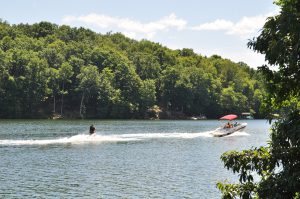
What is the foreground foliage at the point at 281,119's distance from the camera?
1062cm

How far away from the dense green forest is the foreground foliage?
119 m

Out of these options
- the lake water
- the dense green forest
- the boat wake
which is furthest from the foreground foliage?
the dense green forest

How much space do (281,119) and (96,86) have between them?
128 m

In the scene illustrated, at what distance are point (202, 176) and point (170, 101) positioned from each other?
12440 cm

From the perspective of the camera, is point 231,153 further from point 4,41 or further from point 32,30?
point 32,30

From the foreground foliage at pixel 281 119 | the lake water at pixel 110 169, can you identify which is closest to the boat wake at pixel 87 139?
the lake water at pixel 110 169

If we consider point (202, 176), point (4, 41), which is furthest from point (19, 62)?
point (202, 176)

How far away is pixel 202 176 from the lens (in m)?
35.0

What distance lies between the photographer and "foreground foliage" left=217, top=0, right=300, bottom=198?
10.6 metres

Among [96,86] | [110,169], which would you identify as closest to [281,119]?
[110,169]

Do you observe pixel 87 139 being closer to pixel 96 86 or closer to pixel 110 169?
pixel 110 169

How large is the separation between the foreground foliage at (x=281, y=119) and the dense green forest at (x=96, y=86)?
119 meters

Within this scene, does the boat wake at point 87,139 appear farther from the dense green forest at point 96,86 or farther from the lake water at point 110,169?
the dense green forest at point 96,86

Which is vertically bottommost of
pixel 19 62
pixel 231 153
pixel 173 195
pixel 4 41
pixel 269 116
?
pixel 173 195
